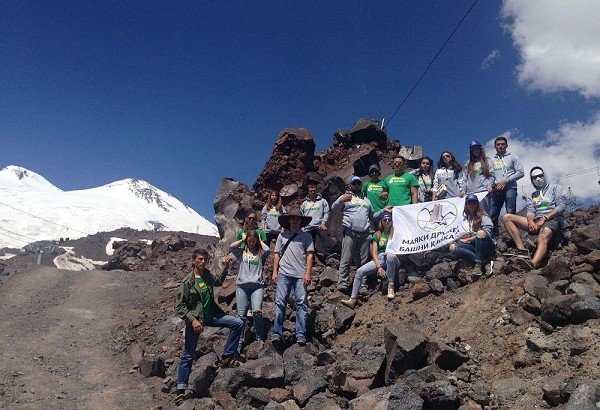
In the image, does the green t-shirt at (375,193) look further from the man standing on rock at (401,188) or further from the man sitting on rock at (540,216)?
the man sitting on rock at (540,216)

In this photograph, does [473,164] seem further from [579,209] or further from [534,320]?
[579,209]

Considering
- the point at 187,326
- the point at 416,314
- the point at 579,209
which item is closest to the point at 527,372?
the point at 416,314

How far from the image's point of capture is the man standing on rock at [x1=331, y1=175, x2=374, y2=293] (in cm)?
846

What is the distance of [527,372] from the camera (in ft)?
15.7

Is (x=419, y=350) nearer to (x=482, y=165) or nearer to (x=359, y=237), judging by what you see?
(x=359, y=237)

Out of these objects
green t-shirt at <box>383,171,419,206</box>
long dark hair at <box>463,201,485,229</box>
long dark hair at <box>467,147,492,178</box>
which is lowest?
long dark hair at <box>463,201,485,229</box>

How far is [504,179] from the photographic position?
8414mm

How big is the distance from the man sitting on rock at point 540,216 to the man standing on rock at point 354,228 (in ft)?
8.69

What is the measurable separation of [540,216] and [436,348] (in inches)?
143

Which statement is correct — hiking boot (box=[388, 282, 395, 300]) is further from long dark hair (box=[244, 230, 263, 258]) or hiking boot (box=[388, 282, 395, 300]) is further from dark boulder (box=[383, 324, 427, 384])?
long dark hair (box=[244, 230, 263, 258])

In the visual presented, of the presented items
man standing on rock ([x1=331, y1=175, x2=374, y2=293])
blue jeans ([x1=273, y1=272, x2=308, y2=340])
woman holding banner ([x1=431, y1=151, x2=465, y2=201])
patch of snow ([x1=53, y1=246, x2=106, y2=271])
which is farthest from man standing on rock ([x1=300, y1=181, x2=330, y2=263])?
patch of snow ([x1=53, y1=246, x2=106, y2=271])

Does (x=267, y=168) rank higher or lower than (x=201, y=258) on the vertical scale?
higher

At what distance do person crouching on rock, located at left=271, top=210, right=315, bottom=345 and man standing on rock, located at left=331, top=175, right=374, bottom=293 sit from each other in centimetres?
129

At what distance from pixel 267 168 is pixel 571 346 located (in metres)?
12.8
